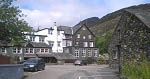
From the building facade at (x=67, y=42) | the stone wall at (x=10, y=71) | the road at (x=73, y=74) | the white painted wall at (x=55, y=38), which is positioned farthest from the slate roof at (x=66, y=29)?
the stone wall at (x=10, y=71)

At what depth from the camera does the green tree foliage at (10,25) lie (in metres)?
33.8

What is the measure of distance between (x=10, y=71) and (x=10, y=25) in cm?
774

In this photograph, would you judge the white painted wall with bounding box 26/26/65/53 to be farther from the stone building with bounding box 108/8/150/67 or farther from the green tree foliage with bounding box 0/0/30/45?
the stone building with bounding box 108/8/150/67

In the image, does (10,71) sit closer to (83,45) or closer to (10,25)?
(10,25)

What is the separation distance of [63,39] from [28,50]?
17.1 m

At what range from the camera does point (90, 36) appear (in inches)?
4446

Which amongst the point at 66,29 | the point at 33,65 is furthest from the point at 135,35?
the point at 66,29

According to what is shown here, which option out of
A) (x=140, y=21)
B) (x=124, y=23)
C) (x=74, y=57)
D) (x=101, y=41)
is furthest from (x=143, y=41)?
(x=101, y=41)

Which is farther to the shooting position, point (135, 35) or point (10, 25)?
point (10, 25)

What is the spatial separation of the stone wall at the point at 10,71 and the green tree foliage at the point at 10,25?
512cm

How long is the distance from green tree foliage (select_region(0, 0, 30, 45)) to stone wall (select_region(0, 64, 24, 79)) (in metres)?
5.12

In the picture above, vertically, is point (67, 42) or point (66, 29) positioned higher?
point (66, 29)

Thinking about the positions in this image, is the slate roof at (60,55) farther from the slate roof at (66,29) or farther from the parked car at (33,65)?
the parked car at (33,65)

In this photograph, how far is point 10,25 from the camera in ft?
112
